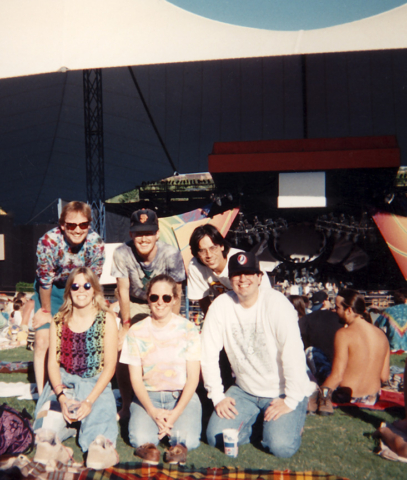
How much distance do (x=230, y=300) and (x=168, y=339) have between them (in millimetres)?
519

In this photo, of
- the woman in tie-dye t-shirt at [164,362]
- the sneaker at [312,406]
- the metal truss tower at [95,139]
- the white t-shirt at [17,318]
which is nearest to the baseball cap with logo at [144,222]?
the woman in tie-dye t-shirt at [164,362]

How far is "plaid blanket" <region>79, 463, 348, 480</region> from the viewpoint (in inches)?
83.9

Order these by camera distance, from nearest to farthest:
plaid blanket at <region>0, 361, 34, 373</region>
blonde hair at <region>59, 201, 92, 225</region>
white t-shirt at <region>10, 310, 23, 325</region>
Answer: blonde hair at <region>59, 201, 92, 225</region>, plaid blanket at <region>0, 361, 34, 373</region>, white t-shirt at <region>10, 310, 23, 325</region>

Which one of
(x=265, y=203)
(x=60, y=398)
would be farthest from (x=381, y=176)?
(x=60, y=398)

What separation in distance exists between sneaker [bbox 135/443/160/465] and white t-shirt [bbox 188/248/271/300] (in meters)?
→ 1.32

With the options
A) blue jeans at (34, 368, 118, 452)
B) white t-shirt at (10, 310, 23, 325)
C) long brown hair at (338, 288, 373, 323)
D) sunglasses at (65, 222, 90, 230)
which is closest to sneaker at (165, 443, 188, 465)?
blue jeans at (34, 368, 118, 452)

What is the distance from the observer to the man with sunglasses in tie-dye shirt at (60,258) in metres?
3.18

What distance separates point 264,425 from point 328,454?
0.43 metres

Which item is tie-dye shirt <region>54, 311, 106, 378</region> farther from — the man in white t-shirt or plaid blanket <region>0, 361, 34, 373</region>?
plaid blanket <region>0, 361, 34, 373</region>

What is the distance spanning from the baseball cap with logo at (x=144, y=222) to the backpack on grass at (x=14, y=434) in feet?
4.87

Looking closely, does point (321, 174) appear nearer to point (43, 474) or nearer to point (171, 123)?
point (171, 123)

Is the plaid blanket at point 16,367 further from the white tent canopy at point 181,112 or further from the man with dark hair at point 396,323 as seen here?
the white tent canopy at point 181,112

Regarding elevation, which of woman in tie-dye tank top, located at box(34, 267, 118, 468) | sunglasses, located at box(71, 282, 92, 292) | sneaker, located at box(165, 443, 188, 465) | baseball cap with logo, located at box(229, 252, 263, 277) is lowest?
sneaker, located at box(165, 443, 188, 465)

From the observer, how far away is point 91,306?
3.00 meters
